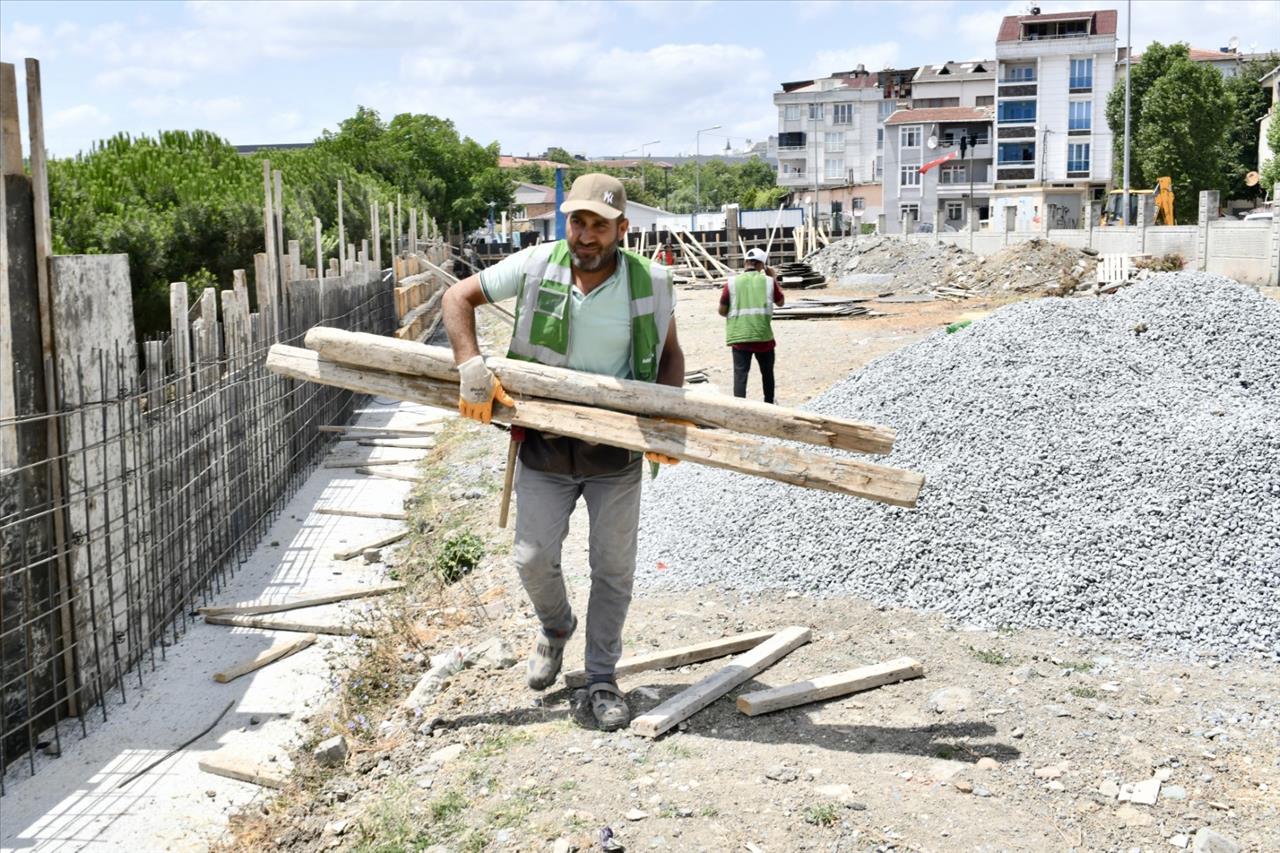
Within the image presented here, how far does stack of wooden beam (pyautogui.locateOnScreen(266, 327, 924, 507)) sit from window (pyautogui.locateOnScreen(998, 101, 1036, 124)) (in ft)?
272

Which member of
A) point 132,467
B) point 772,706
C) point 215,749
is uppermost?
point 132,467

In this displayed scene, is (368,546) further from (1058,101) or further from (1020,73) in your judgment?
(1020,73)

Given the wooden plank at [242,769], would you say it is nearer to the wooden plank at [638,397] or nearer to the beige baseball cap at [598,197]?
the wooden plank at [638,397]

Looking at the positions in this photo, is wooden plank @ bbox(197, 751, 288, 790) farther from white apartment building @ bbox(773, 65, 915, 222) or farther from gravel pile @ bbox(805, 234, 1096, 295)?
white apartment building @ bbox(773, 65, 915, 222)

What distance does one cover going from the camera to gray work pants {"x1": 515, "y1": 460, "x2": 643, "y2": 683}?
5039mm

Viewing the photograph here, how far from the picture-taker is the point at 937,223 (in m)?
45.9

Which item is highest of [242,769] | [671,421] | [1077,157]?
[1077,157]

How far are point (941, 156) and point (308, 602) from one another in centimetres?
8428

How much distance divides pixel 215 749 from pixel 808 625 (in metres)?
2.85

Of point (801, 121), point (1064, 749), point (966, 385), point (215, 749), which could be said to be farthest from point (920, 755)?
point (801, 121)

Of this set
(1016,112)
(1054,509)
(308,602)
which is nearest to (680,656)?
(1054,509)

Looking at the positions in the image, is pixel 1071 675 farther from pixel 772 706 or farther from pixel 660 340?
pixel 660 340

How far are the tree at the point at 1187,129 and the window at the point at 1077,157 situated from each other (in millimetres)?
22389

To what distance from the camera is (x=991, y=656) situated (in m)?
5.85
